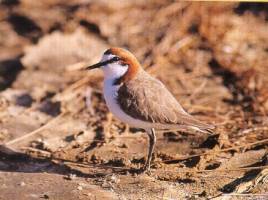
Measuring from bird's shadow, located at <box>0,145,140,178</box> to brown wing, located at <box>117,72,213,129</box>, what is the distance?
1.71 feet

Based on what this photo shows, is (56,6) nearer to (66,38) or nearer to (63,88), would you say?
(66,38)

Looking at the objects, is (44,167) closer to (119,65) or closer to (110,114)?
(119,65)

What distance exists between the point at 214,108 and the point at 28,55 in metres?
2.62

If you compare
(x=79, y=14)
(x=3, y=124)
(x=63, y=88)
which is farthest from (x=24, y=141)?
(x=79, y=14)

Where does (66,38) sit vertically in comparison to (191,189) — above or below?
above

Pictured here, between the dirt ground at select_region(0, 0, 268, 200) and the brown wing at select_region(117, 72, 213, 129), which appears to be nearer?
the dirt ground at select_region(0, 0, 268, 200)

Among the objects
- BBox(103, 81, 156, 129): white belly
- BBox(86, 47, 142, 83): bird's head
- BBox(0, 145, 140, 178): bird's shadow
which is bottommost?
BBox(0, 145, 140, 178): bird's shadow

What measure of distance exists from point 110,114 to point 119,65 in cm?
133

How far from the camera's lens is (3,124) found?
291 inches

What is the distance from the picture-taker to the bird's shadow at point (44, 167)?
623cm

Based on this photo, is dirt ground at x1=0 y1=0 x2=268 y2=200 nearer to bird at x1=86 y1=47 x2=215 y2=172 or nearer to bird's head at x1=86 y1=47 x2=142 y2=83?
bird at x1=86 y1=47 x2=215 y2=172

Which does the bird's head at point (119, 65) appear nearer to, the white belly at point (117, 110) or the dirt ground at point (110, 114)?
the white belly at point (117, 110)

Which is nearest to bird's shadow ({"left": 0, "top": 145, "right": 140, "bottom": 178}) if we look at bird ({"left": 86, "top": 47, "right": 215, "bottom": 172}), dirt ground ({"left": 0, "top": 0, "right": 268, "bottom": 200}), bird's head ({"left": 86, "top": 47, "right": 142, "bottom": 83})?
Answer: dirt ground ({"left": 0, "top": 0, "right": 268, "bottom": 200})

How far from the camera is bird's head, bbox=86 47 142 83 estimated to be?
20.9 ft
